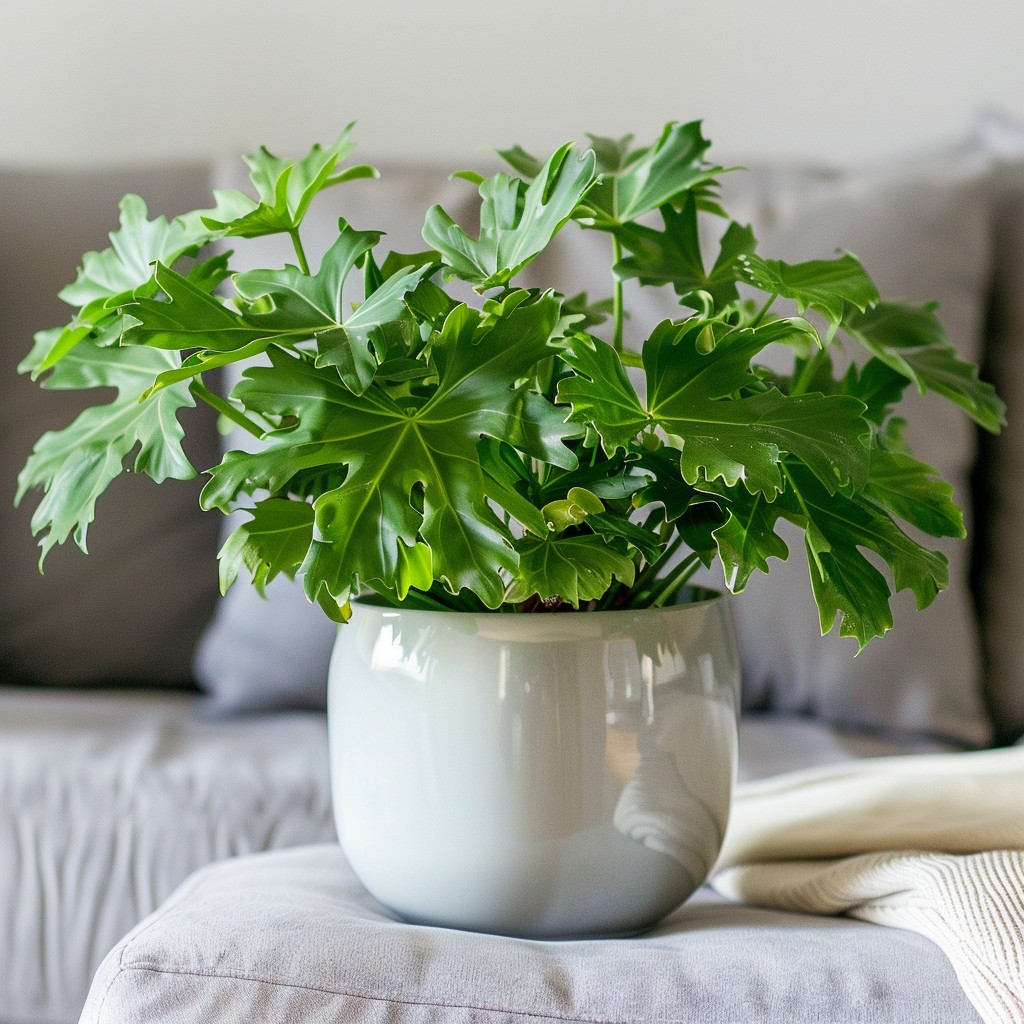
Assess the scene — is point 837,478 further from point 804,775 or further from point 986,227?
point 986,227

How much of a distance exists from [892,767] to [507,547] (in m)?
0.39

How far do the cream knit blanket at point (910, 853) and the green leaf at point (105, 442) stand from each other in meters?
0.42

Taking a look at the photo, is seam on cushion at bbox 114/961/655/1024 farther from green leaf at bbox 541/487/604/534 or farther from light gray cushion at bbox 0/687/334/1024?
light gray cushion at bbox 0/687/334/1024

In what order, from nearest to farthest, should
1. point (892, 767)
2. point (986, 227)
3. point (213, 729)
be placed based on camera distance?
point (892, 767) → point (213, 729) → point (986, 227)

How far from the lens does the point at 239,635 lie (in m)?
1.19

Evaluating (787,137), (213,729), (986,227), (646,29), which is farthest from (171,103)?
(986,227)

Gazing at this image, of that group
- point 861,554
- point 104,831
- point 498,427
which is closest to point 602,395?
point 498,427

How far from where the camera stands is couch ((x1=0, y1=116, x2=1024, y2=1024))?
98 centimetres

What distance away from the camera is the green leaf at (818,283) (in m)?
0.54

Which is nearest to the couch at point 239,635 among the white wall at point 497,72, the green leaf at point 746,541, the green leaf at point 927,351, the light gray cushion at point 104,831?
the light gray cushion at point 104,831

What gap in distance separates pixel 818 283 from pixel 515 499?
22 cm

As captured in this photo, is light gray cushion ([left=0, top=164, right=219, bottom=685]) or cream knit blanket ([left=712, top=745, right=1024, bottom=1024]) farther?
light gray cushion ([left=0, top=164, right=219, bottom=685])

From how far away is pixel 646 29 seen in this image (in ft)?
5.40

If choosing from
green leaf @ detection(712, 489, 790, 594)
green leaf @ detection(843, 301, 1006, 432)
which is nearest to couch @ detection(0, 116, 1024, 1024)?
green leaf @ detection(843, 301, 1006, 432)
